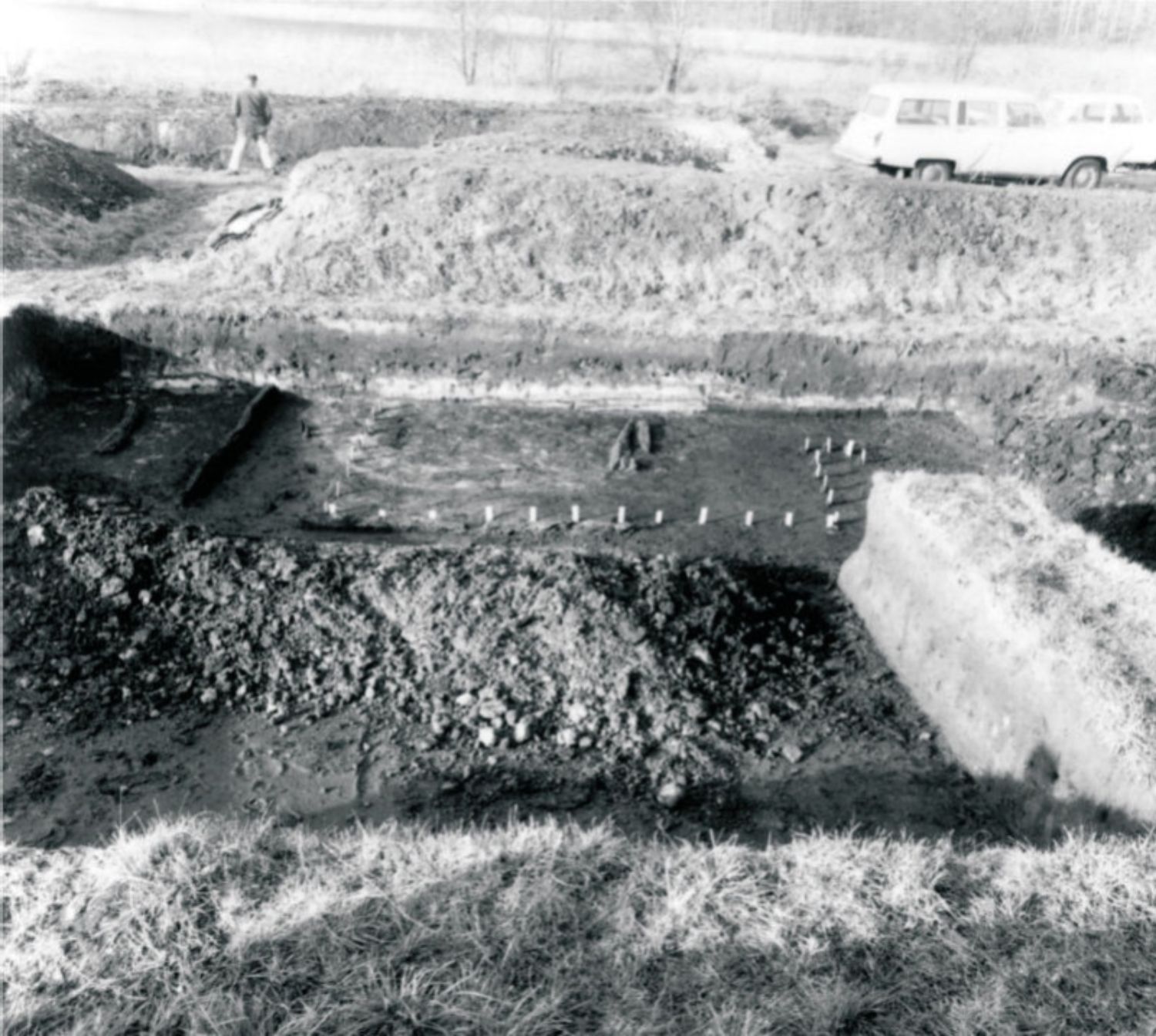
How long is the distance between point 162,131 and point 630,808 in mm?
20701

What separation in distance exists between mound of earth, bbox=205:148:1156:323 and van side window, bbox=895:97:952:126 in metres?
2.81

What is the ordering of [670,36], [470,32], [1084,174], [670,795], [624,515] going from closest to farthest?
1. [670,795]
2. [624,515]
3. [1084,174]
4. [670,36]
5. [470,32]

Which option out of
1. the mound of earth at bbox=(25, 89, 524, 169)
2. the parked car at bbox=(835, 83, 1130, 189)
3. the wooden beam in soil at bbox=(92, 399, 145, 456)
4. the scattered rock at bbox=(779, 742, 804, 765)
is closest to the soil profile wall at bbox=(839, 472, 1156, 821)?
the scattered rock at bbox=(779, 742, 804, 765)

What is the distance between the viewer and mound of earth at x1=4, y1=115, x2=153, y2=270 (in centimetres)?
1324

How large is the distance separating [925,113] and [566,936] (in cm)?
1524

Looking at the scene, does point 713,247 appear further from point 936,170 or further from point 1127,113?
point 1127,113

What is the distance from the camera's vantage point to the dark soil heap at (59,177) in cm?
1436

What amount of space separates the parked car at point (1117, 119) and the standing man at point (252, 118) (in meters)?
14.2

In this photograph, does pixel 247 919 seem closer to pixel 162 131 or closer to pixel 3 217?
pixel 3 217

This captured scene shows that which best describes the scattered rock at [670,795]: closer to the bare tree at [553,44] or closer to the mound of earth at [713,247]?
the mound of earth at [713,247]

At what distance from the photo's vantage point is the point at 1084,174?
1559cm

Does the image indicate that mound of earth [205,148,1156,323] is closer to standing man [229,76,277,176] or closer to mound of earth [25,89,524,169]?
standing man [229,76,277,176]

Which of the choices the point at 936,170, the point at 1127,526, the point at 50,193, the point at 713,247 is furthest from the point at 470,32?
the point at 1127,526

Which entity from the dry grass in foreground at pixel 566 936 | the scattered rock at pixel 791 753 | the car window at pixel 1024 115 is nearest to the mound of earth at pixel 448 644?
the scattered rock at pixel 791 753
